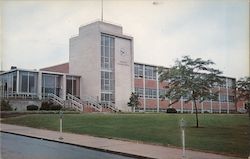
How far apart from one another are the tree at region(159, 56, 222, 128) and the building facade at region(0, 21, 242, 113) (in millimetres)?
29748

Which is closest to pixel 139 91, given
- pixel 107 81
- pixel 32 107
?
pixel 107 81

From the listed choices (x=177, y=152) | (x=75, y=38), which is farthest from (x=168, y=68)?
(x=75, y=38)

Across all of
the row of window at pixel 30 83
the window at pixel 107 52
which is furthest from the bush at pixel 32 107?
the window at pixel 107 52

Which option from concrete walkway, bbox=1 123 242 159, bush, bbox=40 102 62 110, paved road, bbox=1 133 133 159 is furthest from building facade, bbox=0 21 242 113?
paved road, bbox=1 133 133 159

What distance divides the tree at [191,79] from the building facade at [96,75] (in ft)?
97.6

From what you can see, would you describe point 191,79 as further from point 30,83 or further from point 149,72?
point 149,72

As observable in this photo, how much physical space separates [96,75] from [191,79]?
34.0m

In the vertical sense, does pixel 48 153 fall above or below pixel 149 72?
below

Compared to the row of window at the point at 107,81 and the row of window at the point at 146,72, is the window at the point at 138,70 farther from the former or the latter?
the row of window at the point at 107,81

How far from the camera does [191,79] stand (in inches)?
912

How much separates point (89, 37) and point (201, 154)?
46.1m

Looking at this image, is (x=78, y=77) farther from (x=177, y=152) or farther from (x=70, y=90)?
(x=177, y=152)

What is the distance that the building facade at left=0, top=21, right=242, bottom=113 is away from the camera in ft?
170

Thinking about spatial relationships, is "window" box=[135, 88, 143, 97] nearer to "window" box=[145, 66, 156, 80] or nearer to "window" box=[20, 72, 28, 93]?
"window" box=[145, 66, 156, 80]
